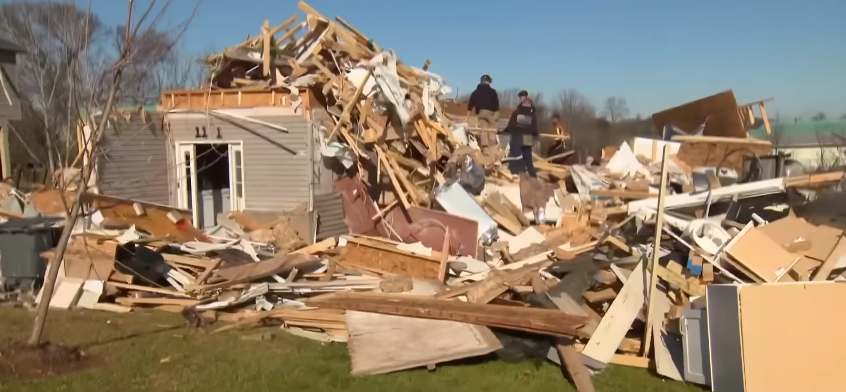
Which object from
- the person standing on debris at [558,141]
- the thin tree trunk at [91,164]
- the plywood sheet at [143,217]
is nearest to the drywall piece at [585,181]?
the person standing on debris at [558,141]

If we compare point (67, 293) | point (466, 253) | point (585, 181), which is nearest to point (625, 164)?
point (585, 181)

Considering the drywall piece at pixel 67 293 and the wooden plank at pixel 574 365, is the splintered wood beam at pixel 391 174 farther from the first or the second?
the wooden plank at pixel 574 365

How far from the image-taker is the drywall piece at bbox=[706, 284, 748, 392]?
593 cm

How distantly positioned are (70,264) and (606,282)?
761 cm

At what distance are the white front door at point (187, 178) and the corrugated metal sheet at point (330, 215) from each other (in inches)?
104

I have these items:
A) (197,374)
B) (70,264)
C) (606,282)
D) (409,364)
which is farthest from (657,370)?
(70,264)

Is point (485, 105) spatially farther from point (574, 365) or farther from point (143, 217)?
point (574, 365)

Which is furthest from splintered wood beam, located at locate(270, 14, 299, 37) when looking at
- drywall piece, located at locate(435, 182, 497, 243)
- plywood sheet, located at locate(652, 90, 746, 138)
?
plywood sheet, located at locate(652, 90, 746, 138)

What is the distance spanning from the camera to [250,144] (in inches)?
490

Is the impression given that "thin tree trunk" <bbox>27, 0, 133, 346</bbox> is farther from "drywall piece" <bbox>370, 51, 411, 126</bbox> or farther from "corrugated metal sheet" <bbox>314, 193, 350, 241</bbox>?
"drywall piece" <bbox>370, 51, 411, 126</bbox>

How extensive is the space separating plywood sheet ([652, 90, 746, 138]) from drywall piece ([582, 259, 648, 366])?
26.3ft

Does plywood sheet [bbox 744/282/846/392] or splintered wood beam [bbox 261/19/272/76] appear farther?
splintered wood beam [bbox 261/19/272/76]

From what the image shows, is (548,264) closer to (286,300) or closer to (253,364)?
(286,300)

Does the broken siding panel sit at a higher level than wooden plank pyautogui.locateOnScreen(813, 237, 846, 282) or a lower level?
higher
